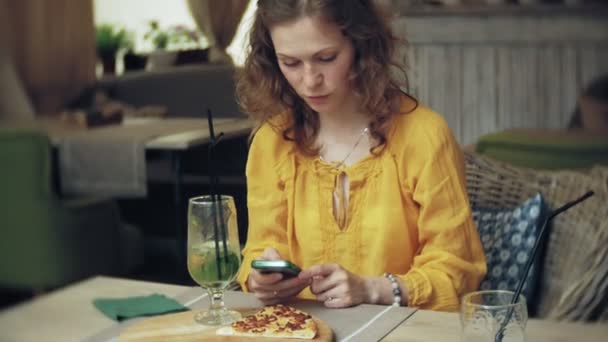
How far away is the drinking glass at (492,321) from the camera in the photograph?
92 cm

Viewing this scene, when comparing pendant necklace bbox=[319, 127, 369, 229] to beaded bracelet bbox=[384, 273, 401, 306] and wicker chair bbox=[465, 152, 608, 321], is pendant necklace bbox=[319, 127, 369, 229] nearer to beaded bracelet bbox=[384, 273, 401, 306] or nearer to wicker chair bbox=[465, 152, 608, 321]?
beaded bracelet bbox=[384, 273, 401, 306]

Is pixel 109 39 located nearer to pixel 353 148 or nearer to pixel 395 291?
pixel 353 148

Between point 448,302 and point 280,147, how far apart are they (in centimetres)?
29

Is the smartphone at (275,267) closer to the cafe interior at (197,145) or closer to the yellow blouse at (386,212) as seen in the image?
the cafe interior at (197,145)

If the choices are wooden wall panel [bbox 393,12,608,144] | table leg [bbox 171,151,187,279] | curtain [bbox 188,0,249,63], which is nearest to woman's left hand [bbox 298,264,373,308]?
table leg [bbox 171,151,187,279]

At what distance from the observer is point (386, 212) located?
125cm

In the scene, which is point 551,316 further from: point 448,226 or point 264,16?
point 264,16

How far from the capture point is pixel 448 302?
1220mm

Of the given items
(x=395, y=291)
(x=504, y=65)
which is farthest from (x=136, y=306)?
(x=504, y=65)

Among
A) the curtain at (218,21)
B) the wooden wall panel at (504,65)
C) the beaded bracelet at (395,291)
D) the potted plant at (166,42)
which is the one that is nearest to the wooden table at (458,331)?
the beaded bracelet at (395,291)

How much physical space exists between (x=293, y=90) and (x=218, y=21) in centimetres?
318

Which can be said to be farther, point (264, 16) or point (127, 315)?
point (264, 16)

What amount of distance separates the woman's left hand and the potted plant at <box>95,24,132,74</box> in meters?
2.82

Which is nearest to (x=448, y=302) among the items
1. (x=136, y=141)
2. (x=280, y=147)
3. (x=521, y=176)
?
(x=280, y=147)
